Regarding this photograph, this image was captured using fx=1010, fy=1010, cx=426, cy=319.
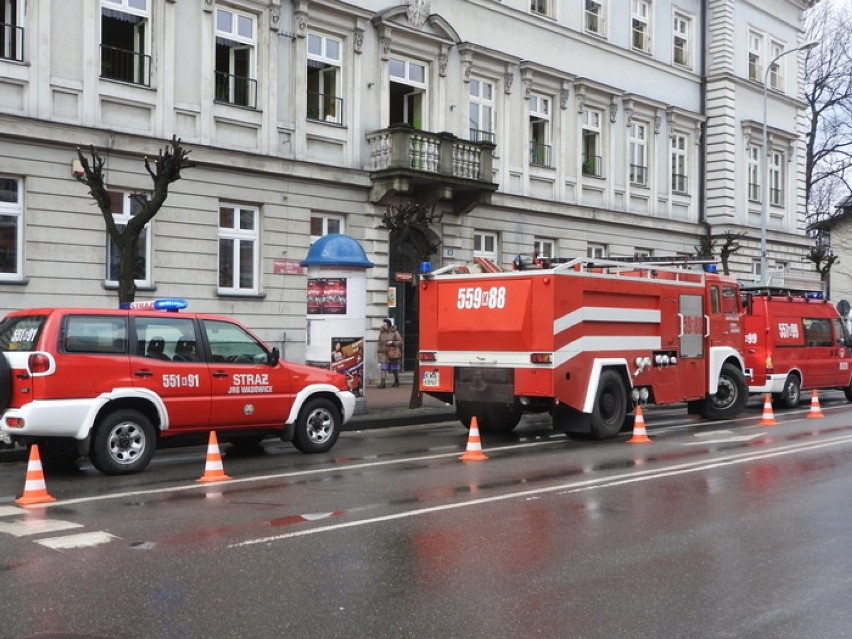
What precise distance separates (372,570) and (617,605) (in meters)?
1.64

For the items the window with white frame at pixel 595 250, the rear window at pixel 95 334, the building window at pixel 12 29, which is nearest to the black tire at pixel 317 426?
the rear window at pixel 95 334

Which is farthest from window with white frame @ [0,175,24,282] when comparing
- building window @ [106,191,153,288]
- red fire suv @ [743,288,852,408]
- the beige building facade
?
red fire suv @ [743,288,852,408]

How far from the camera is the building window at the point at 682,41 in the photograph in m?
35.4

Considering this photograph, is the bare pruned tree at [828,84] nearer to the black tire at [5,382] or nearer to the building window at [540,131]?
the building window at [540,131]

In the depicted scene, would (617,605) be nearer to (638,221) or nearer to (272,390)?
(272,390)

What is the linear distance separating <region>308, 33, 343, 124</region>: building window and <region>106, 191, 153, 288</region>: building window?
515 cm

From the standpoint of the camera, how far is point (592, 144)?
1264 inches

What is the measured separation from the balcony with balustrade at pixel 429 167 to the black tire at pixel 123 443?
558 inches

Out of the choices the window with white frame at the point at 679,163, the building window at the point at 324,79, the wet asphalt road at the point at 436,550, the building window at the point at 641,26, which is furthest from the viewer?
the window with white frame at the point at 679,163

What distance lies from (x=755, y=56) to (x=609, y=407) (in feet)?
91.4

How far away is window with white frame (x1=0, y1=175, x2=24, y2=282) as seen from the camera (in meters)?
18.8

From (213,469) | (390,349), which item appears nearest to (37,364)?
(213,469)

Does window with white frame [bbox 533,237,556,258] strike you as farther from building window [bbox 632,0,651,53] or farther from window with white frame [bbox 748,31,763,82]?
window with white frame [bbox 748,31,763,82]

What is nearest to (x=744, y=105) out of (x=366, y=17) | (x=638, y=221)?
(x=638, y=221)
